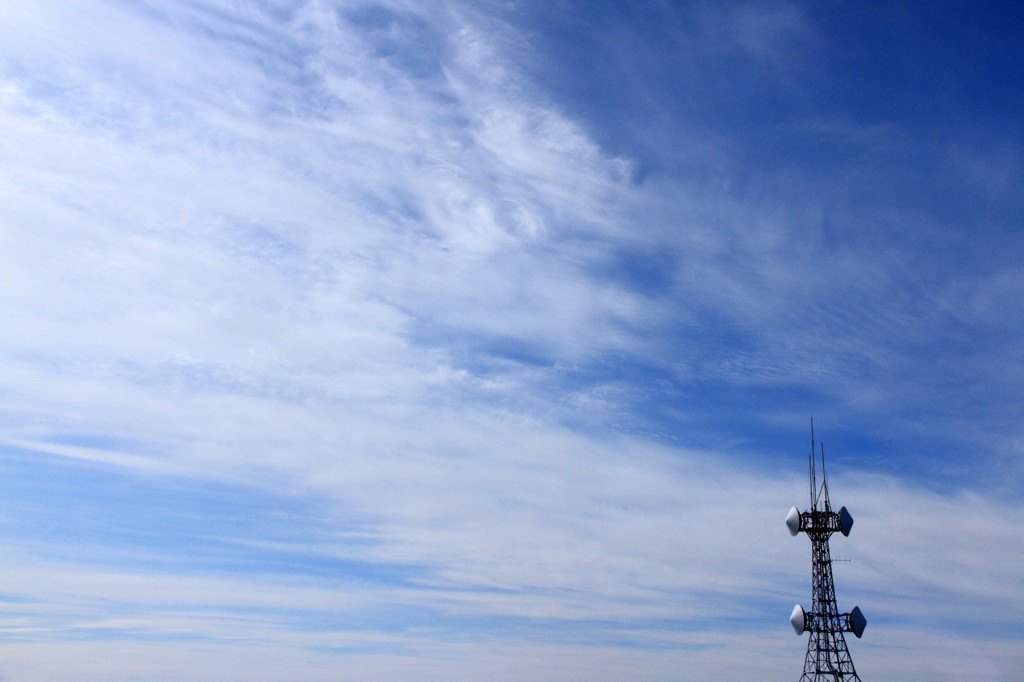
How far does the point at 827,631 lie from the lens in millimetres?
120688

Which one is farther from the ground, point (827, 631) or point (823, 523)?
point (823, 523)

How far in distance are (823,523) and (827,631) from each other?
1154 centimetres

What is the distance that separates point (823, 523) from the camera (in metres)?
122
